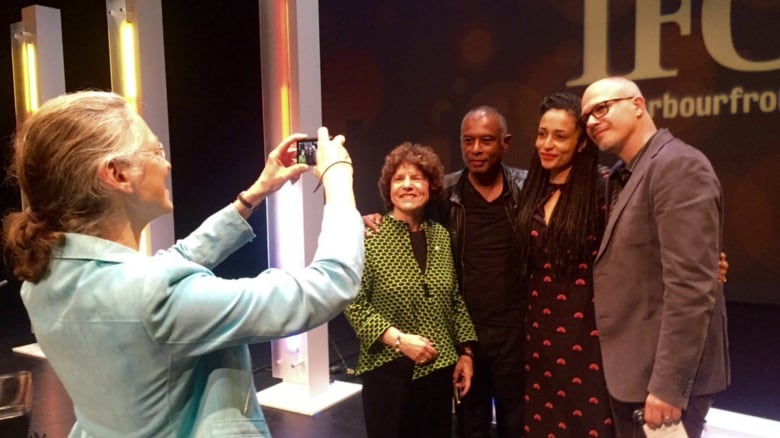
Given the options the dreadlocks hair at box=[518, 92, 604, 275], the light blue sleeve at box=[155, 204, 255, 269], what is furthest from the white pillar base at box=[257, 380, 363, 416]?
the light blue sleeve at box=[155, 204, 255, 269]

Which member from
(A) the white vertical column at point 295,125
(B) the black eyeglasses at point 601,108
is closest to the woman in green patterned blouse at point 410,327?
(B) the black eyeglasses at point 601,108

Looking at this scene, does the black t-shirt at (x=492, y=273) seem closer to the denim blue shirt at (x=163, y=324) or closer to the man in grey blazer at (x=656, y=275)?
the man in grey blazer at (x=656, y=275)

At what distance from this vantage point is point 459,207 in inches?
90.7

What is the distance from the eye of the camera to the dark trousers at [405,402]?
203 cm

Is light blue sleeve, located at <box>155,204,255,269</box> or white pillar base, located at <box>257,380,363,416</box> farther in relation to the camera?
white pillar base, located at <box>257,380,363,416</box>

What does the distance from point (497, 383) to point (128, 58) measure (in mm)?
2707

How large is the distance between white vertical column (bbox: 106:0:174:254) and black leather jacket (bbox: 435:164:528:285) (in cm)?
184

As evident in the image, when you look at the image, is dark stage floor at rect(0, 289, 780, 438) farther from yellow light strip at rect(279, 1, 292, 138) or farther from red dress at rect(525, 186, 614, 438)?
yellow light strip at rect(279, 1, 292, 138)

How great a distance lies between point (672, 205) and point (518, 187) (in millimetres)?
817

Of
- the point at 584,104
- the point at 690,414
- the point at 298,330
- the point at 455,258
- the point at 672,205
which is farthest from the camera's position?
the point at 455,258

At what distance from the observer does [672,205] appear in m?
1.53

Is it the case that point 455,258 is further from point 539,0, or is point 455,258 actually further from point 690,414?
point 539,0

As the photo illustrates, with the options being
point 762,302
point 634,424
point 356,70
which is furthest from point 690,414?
point 356,70

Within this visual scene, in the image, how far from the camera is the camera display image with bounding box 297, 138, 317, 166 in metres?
1.41
